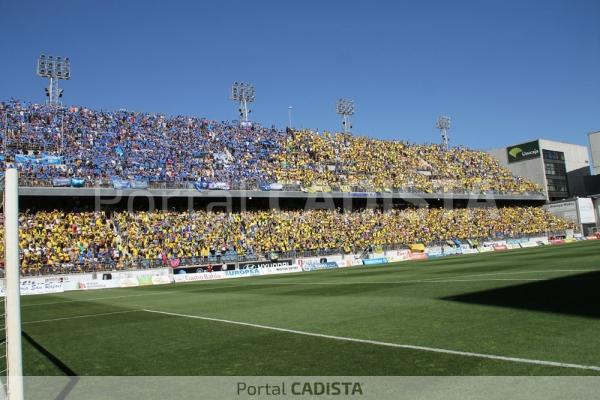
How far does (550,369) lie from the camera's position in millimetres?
6094

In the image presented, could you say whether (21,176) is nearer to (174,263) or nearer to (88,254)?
(88,254)

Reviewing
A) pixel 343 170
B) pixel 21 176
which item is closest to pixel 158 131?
pixel 21 176

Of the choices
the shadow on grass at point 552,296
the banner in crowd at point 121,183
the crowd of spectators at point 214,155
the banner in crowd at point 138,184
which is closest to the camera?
the shadow on grass at point 552,296

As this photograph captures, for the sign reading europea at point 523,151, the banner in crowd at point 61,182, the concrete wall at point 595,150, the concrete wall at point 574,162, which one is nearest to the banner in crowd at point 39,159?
the banner in crowd at point 61,182

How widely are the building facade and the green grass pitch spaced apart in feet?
246

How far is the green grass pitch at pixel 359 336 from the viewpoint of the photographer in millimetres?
6949

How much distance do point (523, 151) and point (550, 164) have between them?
4869mm

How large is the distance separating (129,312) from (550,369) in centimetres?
1408

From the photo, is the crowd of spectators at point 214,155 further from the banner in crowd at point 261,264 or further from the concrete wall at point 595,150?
the concrete wall at point 595,150

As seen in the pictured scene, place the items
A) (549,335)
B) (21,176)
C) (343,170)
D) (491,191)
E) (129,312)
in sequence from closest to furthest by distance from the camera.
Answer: (549,335) → (129,312) → (21,176) → (343,170) → (491,191)

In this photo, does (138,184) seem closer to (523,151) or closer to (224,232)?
Result: (224,232)

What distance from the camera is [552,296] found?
12.1m
